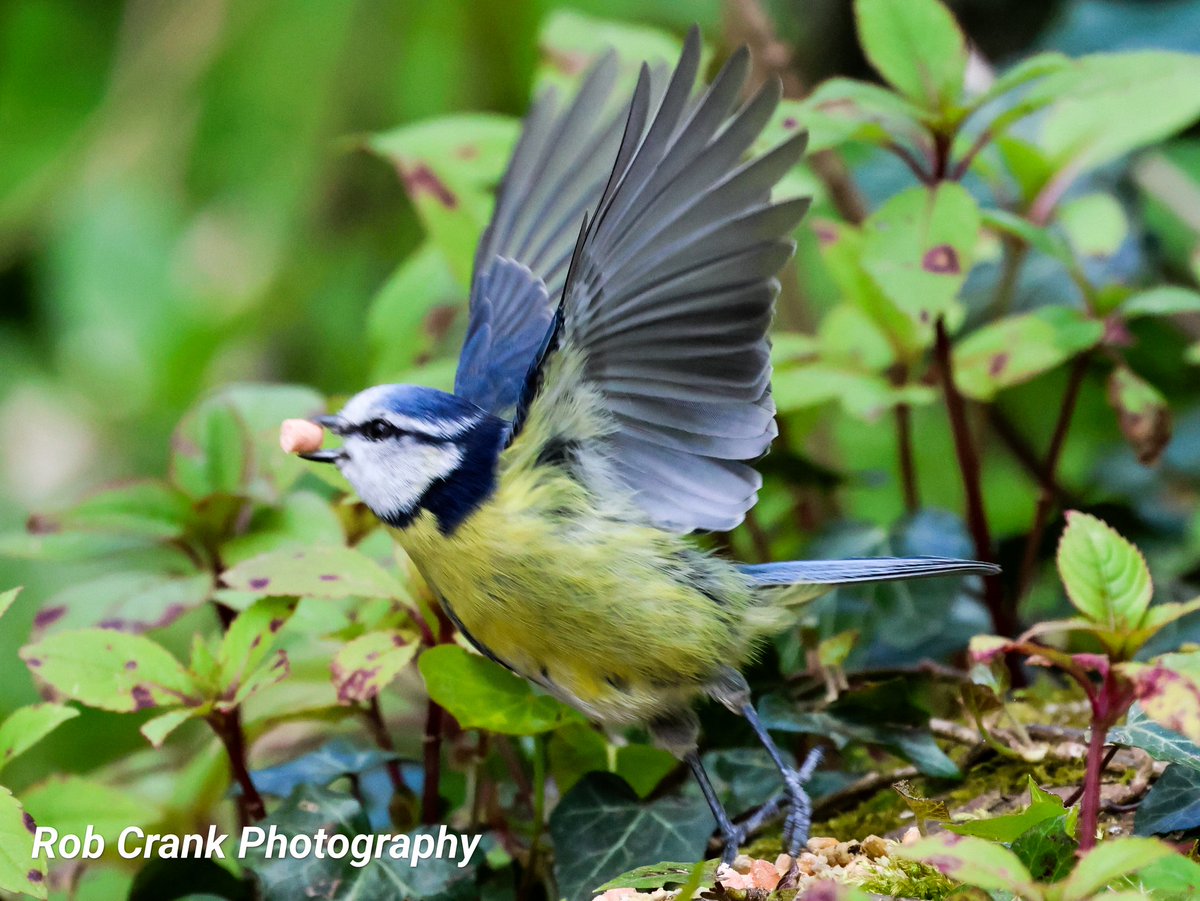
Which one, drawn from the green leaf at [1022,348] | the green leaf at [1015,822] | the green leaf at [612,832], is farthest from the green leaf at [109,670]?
the green leaf at [1022,348]

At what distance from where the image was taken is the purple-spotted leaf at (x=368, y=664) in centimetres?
107

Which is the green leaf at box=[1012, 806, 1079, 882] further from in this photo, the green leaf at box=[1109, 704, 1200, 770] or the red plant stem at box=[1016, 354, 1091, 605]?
the red plant stem at box=[1016, 354, 1091, 605]

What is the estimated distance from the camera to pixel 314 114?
2.91m

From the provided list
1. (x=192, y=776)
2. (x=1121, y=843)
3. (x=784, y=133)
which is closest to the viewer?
(x=1121, y=843)

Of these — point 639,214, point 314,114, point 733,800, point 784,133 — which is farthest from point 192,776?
point 314,114

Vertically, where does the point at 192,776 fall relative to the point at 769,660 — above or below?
below

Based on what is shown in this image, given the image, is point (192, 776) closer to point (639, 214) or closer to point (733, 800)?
point (733, 800)

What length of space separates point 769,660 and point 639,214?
51cm

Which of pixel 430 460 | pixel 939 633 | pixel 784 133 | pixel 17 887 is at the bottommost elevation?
pixel 939 633

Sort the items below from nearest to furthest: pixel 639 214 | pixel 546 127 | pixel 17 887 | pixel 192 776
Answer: pixel 17 887 → pixel 639 214 → pixel 192 776 → pixel 546 127

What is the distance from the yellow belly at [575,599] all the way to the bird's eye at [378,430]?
0.46ft

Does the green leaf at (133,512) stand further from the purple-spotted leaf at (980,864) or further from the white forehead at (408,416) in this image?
the purple-spotted leaf at (980,864)

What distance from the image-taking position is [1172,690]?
0.79 metres

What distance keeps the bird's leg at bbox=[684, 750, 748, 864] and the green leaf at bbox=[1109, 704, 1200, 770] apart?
345mm
